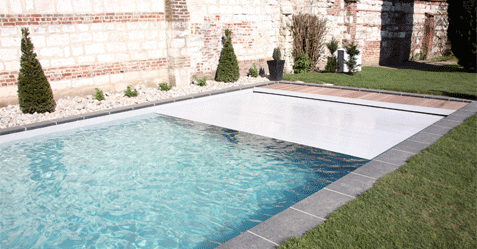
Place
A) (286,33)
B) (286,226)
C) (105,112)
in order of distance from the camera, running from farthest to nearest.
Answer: (286,33), (105,112), (286,226)

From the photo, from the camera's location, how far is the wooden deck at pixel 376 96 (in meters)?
7.23

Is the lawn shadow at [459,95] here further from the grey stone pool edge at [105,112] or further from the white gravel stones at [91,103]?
the white gravel stones at [91,103]

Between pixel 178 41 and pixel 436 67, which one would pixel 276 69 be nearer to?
pixel 178 41

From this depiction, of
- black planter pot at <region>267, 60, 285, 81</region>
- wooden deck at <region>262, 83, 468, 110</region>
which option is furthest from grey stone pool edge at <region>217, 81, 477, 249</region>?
black planter pot at <region>267, 60, 285, 81</region>

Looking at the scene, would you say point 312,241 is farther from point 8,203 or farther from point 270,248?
point 8,203

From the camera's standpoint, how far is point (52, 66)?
7.72 metres

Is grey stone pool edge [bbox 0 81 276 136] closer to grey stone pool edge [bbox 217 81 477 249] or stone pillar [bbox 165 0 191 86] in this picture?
stone pillar [bbox 165 0 191 86]

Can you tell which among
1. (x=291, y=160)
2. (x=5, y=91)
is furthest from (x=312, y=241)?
(x=5, y=91)

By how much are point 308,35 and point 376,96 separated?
5443mm

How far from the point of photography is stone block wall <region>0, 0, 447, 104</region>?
288 inches

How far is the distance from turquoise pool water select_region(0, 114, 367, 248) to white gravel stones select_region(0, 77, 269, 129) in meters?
0.98

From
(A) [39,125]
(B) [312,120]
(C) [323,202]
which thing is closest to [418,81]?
(B) [312,120]

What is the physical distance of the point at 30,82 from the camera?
688 centimetres

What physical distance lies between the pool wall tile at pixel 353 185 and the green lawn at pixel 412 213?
8cm
